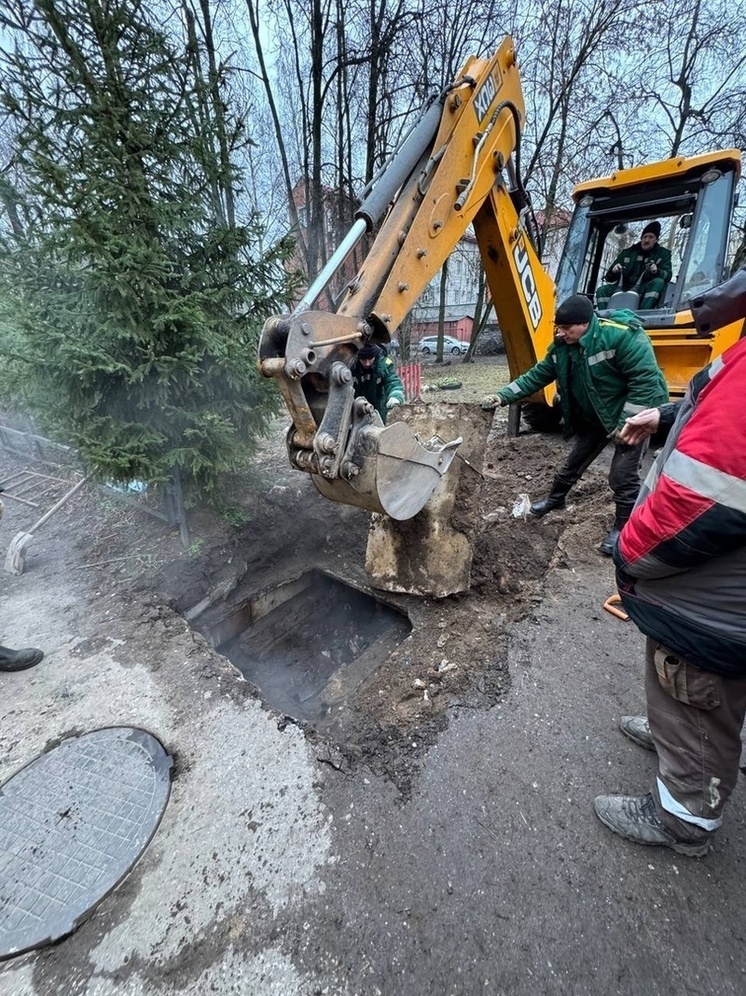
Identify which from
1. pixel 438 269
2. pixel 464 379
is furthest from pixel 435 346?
pixel 438 269

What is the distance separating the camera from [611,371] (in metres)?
3.23

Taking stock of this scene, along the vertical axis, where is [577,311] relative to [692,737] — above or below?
above

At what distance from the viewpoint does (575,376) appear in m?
3.43

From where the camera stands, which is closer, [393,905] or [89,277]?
[393,905]

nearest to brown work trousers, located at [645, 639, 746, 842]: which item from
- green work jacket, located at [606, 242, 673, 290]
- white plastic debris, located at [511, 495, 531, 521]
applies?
white plastic debris, located at [511, 495, 531, 521]

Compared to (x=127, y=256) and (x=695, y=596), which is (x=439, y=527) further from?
(x=127, y=256)

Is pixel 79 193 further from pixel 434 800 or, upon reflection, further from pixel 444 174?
pixel 434 800

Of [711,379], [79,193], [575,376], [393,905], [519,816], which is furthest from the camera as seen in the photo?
[575,376]

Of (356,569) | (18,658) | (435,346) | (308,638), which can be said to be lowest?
(308,638)

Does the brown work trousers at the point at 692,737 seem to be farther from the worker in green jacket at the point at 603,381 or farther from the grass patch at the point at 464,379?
the grass patch at the point at 464,379

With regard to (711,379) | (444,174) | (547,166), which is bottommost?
(711,379)

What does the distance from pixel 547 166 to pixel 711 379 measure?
14.8m

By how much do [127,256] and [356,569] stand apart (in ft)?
9.82

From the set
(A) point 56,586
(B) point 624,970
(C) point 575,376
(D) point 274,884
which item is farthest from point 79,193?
(B) point 624,970
